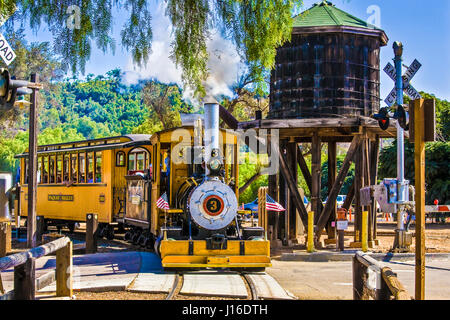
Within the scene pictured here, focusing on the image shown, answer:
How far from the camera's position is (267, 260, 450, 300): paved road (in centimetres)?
917

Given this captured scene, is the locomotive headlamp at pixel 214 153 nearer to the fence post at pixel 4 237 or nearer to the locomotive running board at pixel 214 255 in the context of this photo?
the locomotive running board at pixel 214 255

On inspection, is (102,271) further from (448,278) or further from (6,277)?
(448,278)

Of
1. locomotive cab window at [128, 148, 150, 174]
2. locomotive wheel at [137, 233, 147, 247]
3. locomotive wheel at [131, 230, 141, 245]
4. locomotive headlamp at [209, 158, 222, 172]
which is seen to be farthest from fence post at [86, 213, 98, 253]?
locomotive headlamp at [209, 158, 222, 172]

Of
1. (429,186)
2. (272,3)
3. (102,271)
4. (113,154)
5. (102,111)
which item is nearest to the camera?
(272,3)

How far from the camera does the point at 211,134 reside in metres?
11.2

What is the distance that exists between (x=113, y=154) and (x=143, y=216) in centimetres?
341

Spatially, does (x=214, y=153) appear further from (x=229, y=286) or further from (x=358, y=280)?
(x=358, y=280)

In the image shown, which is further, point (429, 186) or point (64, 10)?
point (429, 186)

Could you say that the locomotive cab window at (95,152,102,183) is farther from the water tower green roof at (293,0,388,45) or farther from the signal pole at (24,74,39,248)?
the water tower green roof at (293,0,388,45)

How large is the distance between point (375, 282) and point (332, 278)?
526 centimetres

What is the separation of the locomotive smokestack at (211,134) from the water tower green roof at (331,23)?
6.19m

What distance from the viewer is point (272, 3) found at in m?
8.89

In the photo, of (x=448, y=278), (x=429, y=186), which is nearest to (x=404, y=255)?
(x=448, y=278)

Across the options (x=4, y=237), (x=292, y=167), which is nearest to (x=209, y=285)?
(x=4, y=237)
